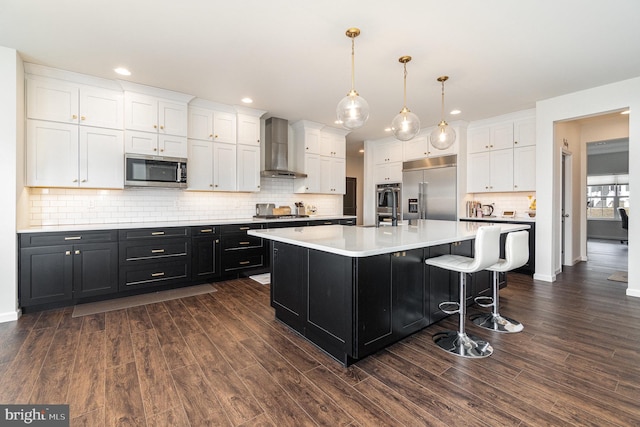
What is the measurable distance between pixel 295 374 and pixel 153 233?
9.02 ft

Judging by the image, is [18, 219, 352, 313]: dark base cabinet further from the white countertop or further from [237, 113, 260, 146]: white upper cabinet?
the white countertop

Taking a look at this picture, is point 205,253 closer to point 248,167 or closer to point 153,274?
point 153,274

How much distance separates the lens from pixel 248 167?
4.93 metres

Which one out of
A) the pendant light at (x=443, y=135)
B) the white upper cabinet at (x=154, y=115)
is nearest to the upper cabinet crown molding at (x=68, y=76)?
the white upper cabinet at (x=154, y=115)

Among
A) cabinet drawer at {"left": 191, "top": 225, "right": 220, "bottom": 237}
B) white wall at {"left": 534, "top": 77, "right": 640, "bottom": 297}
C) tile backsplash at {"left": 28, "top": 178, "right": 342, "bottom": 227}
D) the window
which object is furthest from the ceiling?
the window

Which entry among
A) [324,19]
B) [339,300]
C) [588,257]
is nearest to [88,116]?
[324,19]

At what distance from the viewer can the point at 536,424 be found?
1522 mm

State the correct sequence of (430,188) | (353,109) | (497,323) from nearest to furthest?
(353,109) < (497,323) < (430,188)

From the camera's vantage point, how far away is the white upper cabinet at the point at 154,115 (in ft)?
12.5

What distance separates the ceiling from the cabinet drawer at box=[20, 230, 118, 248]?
1863mm

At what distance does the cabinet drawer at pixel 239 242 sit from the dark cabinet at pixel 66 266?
4.38ft

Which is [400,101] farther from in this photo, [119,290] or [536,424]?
[119,290]

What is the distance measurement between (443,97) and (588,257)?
5.06m

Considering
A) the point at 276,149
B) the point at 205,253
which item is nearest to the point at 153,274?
the point at 205,253
